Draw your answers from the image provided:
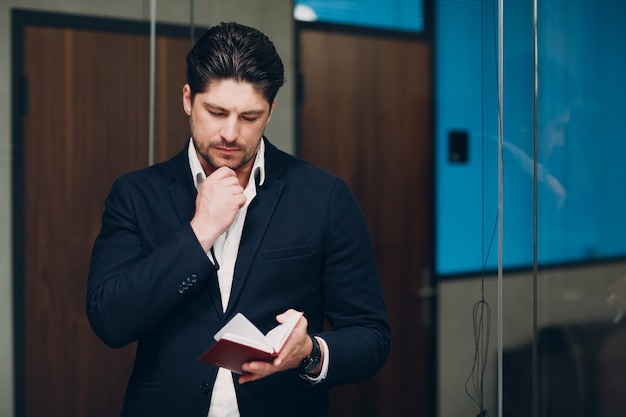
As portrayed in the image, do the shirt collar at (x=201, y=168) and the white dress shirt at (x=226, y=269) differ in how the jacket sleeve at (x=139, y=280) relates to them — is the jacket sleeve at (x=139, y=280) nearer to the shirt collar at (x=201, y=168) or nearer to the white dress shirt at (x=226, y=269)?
the white dress shirt at (x=226, y=269)

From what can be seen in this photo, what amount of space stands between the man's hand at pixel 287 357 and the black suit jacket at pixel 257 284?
0.09 metres

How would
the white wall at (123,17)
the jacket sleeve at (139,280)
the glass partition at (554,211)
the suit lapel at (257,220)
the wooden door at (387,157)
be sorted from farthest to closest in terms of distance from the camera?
1. the wooden door at (387,157)
2. the white wall at (123,17)
3. the glass partition at (554,211)
4. the suit lapel at (257,220)
5. the jacket sleeve at (139,280)

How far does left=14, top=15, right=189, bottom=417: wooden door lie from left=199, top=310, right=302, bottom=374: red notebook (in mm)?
1228

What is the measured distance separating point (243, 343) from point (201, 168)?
0.46m

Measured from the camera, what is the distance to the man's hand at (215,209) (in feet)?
4.32

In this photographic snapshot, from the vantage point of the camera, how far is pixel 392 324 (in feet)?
8.46

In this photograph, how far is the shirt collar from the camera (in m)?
1.48

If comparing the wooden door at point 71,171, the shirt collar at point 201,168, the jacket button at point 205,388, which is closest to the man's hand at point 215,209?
the shirt collar at point 201,168

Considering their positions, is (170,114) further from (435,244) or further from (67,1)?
(435,244)

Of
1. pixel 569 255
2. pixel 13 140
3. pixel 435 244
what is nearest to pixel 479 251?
pixel 569 255

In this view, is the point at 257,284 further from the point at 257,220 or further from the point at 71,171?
the point at 71,171

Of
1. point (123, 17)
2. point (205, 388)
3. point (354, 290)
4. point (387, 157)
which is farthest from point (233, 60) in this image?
point (387, 157)

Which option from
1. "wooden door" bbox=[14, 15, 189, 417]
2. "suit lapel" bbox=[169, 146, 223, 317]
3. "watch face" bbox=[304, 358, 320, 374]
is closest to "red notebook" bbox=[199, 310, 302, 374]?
"watch face" bbox=[304, 358, 320, 374]

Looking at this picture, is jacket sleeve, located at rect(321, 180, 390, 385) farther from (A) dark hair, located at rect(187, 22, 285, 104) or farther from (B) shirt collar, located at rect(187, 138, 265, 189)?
(A) dark hair, located at rect(187, 22, 285, 104)
